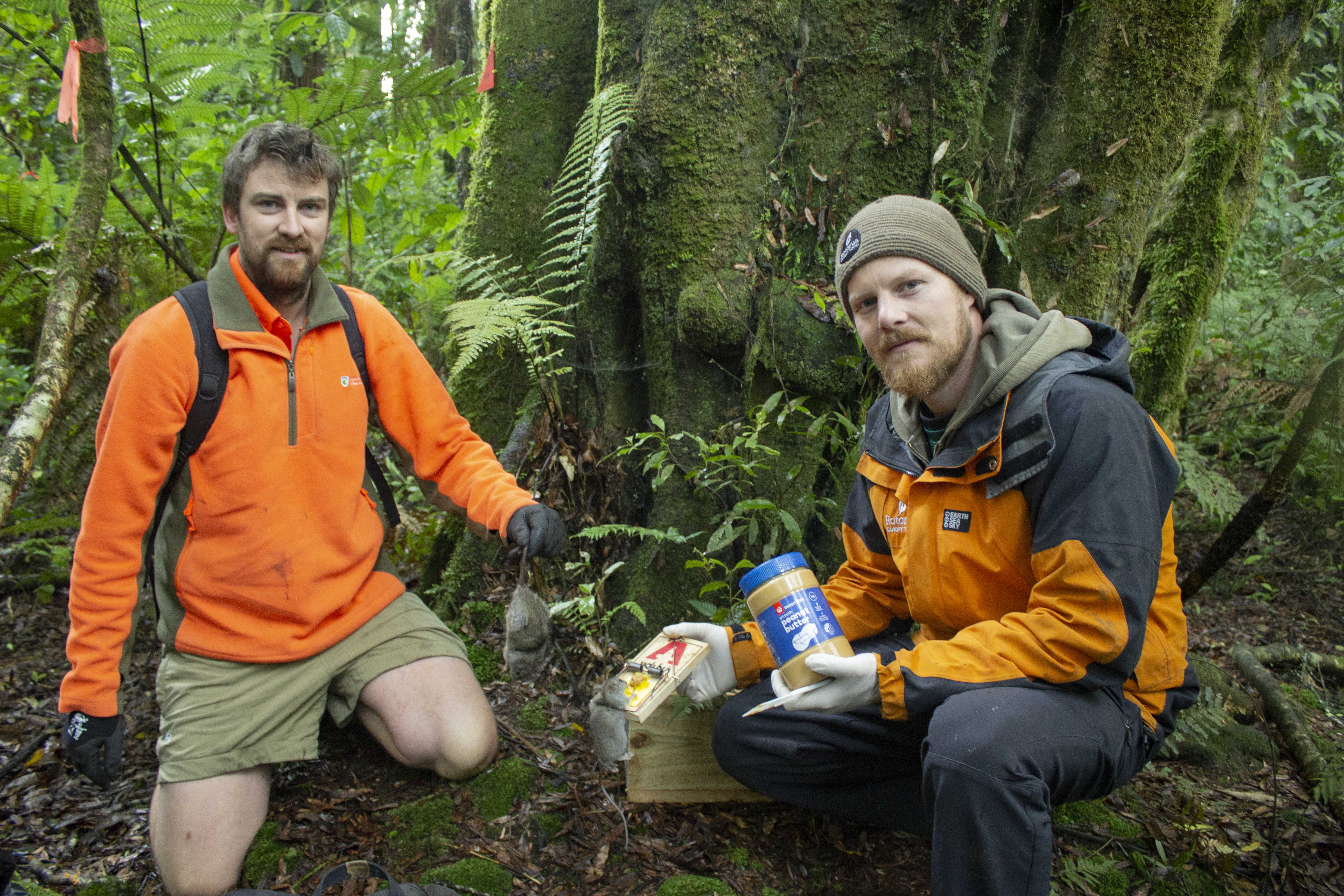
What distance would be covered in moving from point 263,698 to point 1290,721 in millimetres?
4645

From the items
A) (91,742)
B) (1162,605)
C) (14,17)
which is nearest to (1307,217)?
(1162,605)

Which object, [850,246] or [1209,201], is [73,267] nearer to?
[850,246]

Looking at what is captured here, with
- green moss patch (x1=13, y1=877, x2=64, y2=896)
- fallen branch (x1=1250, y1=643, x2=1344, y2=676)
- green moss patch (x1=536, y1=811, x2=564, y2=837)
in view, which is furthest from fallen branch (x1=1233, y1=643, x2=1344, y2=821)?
green moss patch (x1=13, y1=877, x2=64, y2=896)

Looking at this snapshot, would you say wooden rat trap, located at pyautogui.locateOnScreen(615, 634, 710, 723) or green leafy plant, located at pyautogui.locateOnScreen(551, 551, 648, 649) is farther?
green leafy plant, located at pyautogui.locateOnScreen(551, 551, 648, 649)

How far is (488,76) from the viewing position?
160 inches

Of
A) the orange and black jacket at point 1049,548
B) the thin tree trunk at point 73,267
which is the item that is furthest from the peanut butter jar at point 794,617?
the thin tree trunk at point 73,267

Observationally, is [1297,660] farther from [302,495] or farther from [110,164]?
[110,164]

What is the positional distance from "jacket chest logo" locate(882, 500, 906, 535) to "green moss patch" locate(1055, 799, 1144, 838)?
4.21ft

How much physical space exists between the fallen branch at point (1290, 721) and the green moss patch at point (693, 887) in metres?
2.56

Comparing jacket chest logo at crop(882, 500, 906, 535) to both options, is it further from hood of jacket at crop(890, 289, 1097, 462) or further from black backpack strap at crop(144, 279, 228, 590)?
black backpack strap at crop(144, 279, 228, 590)

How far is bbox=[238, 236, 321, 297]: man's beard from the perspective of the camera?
2852mm

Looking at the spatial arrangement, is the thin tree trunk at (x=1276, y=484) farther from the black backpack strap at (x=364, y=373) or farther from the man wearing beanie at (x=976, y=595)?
the black backpack strap at (x=364, y=373)

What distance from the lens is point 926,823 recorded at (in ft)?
8.28

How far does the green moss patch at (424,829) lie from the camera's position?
8.86ft
